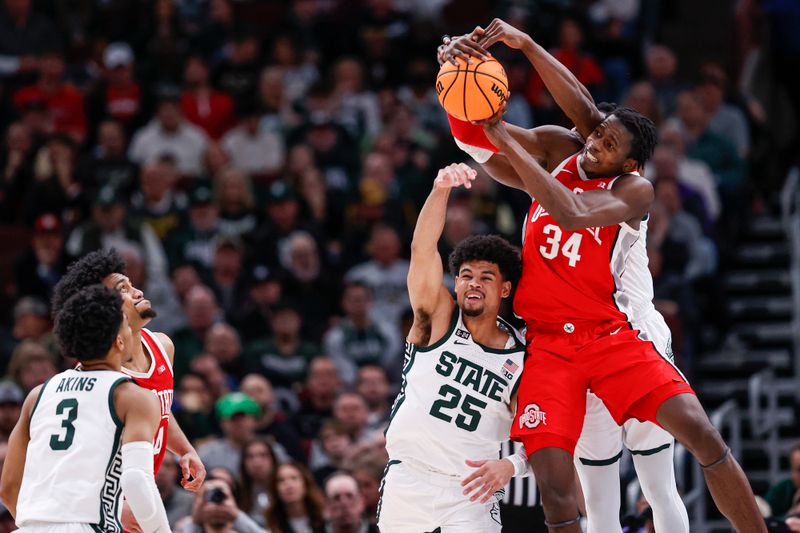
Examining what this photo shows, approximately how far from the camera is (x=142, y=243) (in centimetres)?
1446

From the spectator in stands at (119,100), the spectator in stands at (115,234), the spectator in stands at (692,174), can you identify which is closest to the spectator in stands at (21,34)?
the spectator in stands at (119,100)

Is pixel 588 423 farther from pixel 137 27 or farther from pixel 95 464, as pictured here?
pixel 137 27

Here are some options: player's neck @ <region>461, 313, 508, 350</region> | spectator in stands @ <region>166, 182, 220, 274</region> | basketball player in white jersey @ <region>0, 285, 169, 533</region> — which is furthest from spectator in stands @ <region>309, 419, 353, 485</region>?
basketball player in white jersey @ <region>0, 285, 169, 533</region>

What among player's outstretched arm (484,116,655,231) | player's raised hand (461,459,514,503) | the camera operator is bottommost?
the camera operator

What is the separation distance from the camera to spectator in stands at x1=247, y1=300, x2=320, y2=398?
13.6 meters

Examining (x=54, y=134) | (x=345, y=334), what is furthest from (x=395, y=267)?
(x=54, y=134)

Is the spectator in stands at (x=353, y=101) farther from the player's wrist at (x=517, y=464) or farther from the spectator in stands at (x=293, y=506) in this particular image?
the player's wrist at (x=517, y=464)

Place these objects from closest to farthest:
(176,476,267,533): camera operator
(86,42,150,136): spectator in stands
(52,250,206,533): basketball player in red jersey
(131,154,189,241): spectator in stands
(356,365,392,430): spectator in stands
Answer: (52,250,206,533): basketball player in red jersey, (176,476,267,533): camera operator, (356,365,392,430): spectator in stands, (131,154,189,241): spectator in stands, (86,42,150,136): spectator in stands

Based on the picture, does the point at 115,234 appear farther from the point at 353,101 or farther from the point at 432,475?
the point at 432,475

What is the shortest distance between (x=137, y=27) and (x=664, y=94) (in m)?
7.14

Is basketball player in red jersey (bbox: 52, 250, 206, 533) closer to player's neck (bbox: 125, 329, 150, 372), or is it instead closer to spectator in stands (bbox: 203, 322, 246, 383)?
player's neck (bbox: 125, 329, 150, 372)

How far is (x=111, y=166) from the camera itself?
51.5 ft

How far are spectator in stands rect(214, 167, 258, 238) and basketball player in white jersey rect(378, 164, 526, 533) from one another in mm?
7427

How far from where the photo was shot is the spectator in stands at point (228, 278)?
1445 cm
